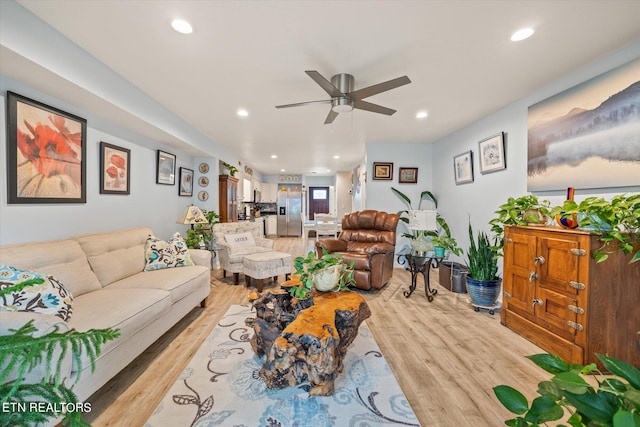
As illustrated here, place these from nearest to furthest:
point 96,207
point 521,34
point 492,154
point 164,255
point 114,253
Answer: point 521,34 < point 114,253 < point 96,207 < point 164,255 < point 492,154

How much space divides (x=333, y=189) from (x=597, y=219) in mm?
8328

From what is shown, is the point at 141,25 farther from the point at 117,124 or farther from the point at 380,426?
the point at 380,426

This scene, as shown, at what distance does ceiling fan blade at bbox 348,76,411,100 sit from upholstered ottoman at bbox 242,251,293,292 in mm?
2391

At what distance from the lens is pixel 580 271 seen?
6.46 ft

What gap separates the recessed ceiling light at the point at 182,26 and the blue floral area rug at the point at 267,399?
7.97ft

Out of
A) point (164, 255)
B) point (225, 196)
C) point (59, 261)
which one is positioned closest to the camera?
point (59, 261)

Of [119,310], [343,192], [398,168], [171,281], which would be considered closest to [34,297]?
[119,310]

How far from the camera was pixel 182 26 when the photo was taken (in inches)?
72.0

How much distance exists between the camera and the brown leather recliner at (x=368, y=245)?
11.7 ft

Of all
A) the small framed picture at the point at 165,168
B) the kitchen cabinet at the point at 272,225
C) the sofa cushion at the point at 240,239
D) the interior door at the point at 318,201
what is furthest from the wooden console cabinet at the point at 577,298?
the interior door at the point at 318,201

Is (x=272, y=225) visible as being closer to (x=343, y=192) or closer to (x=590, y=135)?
(x=343, y=192)

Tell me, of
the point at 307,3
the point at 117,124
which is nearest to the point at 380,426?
the point at 307,3

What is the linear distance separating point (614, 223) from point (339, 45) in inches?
90.9

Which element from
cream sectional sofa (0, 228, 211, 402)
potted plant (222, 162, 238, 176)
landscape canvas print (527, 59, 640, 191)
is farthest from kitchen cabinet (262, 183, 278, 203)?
landscape canvas print (527, 59, 640, 191)
